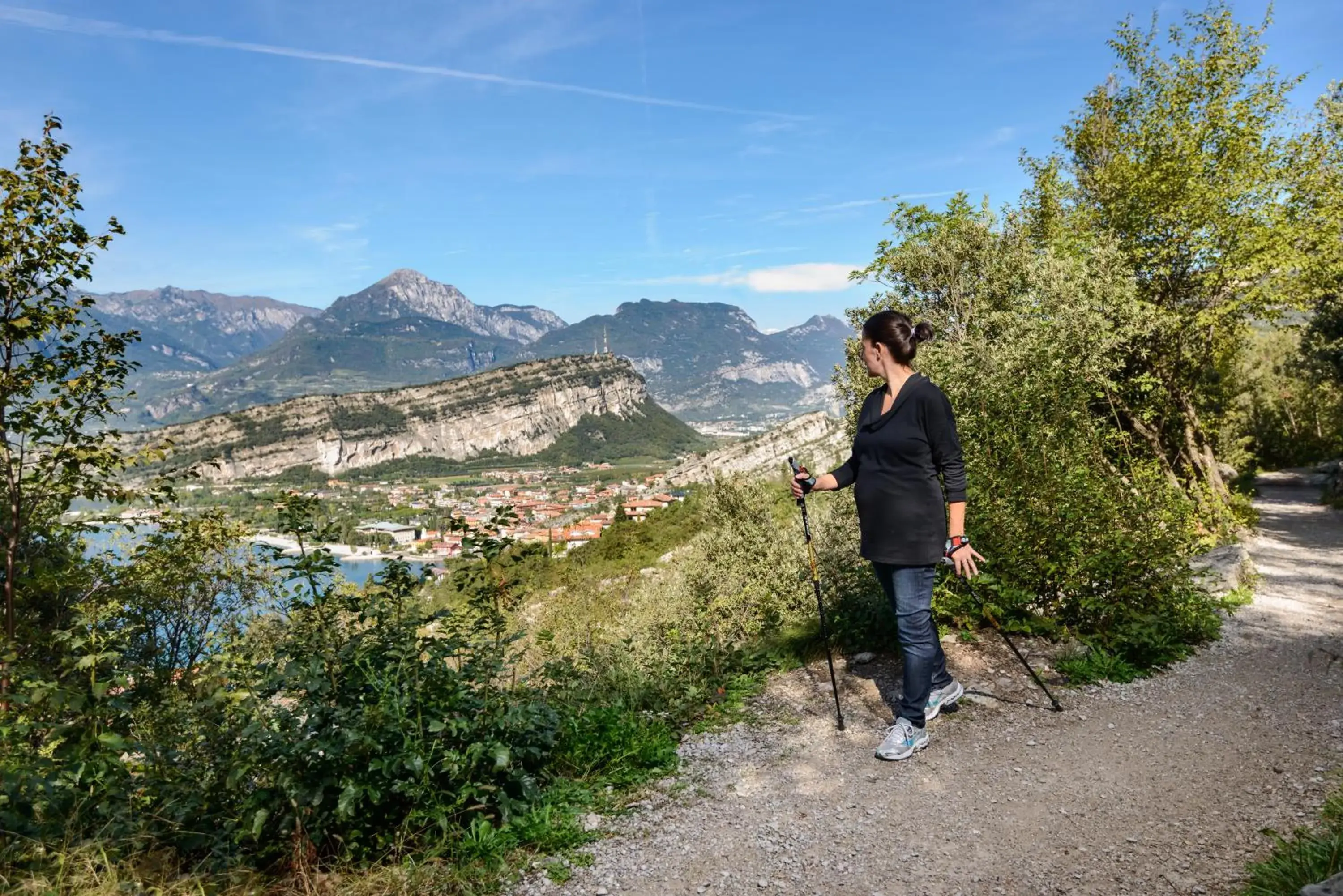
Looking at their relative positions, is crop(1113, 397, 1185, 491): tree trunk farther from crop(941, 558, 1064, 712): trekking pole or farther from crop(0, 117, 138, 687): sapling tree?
crop(0, 117, 138, 687): sapling tree

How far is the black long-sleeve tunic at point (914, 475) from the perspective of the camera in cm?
463

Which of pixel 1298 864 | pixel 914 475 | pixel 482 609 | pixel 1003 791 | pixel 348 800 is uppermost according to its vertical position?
pixel 914 475

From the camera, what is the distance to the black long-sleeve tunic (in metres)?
4.63

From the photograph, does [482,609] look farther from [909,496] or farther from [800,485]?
[909,496]

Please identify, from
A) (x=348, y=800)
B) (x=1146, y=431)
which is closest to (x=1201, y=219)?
(x=1146, y=431)

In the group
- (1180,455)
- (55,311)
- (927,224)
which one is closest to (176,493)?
(55,311)

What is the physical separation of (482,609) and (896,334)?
140 inches

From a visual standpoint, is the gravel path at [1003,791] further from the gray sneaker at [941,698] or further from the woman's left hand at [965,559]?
the woman's left hand at [965,559]

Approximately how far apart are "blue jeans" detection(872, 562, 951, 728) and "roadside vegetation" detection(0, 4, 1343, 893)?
1.58 meters

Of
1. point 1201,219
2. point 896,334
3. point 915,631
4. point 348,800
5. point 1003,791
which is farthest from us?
point 1201,219

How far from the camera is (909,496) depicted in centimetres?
468

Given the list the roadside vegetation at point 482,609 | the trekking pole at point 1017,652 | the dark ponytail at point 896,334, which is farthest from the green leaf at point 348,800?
the dark ponytail at point 896,334

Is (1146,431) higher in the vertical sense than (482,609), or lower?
lower

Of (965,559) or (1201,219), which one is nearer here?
(965,559)
